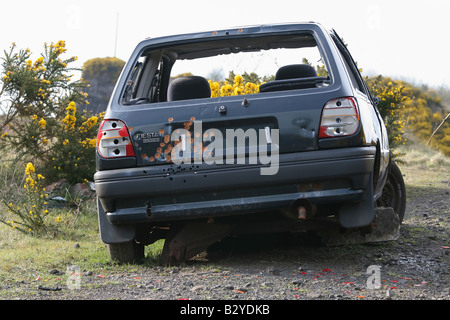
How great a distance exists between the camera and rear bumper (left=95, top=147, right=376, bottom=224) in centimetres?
457

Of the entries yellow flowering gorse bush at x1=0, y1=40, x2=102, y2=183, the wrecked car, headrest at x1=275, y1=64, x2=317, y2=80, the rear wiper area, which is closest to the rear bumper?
the wrecked car

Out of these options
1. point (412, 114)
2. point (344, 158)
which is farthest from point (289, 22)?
point (412, 114)

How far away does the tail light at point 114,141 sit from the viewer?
4789mm

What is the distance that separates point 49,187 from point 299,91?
548 cm

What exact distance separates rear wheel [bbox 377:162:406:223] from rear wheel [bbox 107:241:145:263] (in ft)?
9.47

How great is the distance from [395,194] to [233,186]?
3.05m

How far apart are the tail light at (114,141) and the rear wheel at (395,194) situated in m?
3.28

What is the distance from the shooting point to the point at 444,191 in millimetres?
11609

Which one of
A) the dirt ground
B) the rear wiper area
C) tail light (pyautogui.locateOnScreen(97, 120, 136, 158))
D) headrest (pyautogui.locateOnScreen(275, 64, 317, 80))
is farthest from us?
headrest (pyautogui.locateOnScreen(275, 64, 317, 80))

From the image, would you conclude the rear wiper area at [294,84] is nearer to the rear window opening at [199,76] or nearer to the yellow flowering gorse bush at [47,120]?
the rear window opening at [199,76]

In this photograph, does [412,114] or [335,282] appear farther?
[412,114]

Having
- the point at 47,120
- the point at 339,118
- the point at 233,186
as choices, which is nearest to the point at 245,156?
the point at 233,186

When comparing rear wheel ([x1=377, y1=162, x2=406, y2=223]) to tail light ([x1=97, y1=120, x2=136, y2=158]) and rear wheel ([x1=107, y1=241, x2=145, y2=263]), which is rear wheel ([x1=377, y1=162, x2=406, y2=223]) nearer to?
rear wheel ([x1=107, y1=241, x2=145, y2=263])
